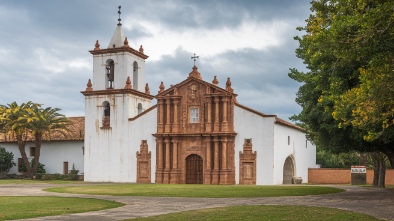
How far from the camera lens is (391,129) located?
24.2 meters

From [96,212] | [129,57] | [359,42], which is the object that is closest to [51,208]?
[96,212]

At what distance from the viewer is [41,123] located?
56.4 m

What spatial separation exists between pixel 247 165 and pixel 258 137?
2486 millimetres

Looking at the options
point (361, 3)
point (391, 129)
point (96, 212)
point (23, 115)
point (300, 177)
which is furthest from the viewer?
point (23, 115)

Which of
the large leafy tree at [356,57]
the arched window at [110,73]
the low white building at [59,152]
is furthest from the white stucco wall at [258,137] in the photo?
the large leafy tree at [356,57]

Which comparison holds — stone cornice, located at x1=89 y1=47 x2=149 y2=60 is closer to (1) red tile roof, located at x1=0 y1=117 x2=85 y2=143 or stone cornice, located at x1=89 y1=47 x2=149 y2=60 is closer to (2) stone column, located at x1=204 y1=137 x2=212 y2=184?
(1) red tile roof, located at x1=0 y1=117 x2=85 y2=143

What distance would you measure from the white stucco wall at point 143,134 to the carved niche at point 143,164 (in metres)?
0.30

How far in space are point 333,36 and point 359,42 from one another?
742mm

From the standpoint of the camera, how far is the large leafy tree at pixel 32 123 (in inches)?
2207

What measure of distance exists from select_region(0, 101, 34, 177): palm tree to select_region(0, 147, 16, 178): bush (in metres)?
2.68

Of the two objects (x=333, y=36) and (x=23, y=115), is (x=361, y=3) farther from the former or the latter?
(x=23, y=115)

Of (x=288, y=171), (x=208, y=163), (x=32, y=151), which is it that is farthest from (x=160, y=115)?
(x=32, y=151)

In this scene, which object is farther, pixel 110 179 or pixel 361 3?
pixel 110 179

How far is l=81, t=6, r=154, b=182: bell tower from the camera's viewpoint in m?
51.6
